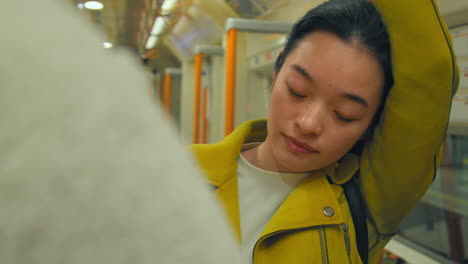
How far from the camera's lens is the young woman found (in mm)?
666

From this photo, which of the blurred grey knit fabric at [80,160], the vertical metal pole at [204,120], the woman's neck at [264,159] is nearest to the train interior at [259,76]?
the vertical metal pole at [204,120]

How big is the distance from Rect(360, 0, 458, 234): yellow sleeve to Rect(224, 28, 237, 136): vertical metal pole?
1520mm

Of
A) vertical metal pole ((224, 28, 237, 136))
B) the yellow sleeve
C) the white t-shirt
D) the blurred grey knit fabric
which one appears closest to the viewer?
the blurred grey knit fabric

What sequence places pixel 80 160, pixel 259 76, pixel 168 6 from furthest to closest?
pixel 168 6, pixel 259 76, pixel 80 160

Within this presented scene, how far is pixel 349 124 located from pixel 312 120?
4.1 inches

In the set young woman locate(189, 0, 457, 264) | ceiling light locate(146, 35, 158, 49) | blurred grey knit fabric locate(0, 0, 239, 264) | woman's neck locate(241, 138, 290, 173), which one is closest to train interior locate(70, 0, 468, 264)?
woman's neck locate(241, 138, 290, 173)

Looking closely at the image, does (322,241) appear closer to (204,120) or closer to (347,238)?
(347,238)

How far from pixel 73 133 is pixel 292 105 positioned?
2.21 ft

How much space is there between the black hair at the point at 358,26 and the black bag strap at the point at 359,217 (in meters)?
0.18

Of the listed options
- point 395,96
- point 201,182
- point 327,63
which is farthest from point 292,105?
point 201,182

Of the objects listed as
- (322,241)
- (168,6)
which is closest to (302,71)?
(322,241)

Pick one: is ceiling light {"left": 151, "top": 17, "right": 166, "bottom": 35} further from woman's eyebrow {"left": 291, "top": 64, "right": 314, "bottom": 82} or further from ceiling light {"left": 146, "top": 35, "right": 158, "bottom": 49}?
woman's eyebrow {"left": 291, "top": 64, "right": 314, "bottom": 82}

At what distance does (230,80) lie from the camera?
2.24 meters

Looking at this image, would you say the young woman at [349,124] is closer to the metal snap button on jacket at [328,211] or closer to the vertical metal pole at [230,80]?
A: the metal snap button on jacket at [328,211]
